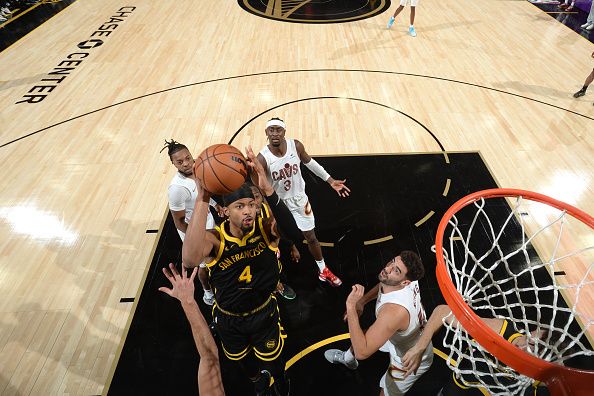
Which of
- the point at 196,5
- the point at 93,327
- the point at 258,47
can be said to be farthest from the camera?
the point at 196,5

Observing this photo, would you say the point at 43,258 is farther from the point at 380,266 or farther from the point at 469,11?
the point at 469,11

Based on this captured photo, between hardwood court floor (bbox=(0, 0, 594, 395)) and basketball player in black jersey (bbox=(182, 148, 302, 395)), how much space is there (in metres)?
1.51

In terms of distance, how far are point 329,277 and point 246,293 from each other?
1.48 m

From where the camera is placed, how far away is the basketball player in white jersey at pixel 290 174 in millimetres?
3318

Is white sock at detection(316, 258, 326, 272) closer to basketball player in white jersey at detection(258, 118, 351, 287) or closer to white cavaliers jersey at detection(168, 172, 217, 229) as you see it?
basketball player in white jersey at detection(258, 118, 351, 287)

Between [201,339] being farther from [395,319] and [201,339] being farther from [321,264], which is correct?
[321,264]

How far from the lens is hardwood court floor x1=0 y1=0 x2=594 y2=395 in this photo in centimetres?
368

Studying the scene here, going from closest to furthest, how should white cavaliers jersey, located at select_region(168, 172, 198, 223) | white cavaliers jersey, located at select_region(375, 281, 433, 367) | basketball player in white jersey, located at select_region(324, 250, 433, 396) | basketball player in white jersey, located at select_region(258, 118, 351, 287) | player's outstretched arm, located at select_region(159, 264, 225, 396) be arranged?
player's outstretched arm, located at select_region(159, 264, 225, 396), basketball player in white jersey, located at select_region(324, 250, 433, 396), white cavaliers jersey, located at select_region(375, 281, 433, 367), white cavaliers jersey, located at select_region(168, 172, 198, 223), basketball player in white jersey, located at select_region(258, 118, 351, 287)

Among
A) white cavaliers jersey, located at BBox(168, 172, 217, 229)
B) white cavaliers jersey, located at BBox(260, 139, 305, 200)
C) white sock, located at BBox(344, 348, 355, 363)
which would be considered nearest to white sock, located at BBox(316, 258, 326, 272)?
white cavaliers jersey, located at BBox(260, 139, 305, 200)

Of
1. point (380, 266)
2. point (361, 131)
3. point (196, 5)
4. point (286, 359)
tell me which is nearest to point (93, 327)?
point (286, 359)

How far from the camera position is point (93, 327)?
3434mm

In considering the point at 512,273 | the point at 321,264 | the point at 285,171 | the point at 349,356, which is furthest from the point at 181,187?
the point at 512,273

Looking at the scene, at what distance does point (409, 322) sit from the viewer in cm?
223

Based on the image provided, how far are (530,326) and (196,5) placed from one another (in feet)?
38.5
